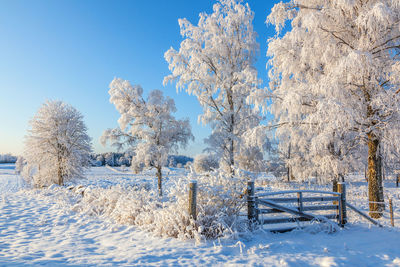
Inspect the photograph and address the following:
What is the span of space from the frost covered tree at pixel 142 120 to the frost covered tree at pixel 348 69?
8673 millimetres

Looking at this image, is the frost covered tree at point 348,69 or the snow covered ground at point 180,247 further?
the frost covered tree at point 348,69

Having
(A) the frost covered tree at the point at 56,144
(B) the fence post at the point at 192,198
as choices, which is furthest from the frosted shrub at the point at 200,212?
(A) the frost covered tree at the point at 56,144

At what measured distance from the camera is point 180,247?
5152mm

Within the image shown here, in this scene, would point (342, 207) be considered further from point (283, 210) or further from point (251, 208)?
point (251, 208)

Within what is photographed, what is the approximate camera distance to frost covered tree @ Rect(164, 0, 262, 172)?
40.9 ft

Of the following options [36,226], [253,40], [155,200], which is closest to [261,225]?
[155,200]

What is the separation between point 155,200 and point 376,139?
26.0 ft

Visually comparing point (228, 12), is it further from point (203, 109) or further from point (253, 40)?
point (203, 109)

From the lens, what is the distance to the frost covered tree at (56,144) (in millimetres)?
18734

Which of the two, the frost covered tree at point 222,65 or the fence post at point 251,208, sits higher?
the frost covered tree at point 222,65

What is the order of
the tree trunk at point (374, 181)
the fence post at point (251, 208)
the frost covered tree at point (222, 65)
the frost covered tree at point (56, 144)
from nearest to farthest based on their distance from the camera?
1. the fence post at point (251, 208)
2. the tree trunk at point (374, 181)
3. the frost covered tree at point (222, 65)
4. the frost covered tree at point (56, 144)

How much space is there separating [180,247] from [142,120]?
1206 cm

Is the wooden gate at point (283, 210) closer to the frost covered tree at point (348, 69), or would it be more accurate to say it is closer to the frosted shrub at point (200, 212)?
the frosted shrub at point (200, 212)

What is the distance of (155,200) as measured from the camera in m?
7.62
